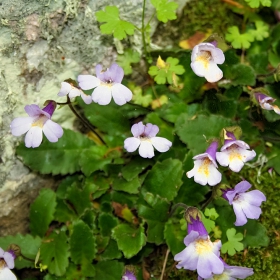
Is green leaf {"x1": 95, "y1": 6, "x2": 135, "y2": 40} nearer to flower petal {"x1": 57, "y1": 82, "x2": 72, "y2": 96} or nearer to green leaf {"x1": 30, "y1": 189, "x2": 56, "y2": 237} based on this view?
flower petal {"x1": 57, "y1": 82, "x2": 72, "y2": 96}

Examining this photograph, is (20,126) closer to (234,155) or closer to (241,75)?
(234,155)

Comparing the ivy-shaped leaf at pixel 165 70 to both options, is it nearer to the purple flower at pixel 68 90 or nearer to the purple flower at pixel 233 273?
the purple flower at pixel 68 90

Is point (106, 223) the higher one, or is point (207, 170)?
point (207, 170)

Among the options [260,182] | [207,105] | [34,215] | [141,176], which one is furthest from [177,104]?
[34,215]

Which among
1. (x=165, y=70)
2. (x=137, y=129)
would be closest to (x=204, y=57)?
(x=165, y=70)

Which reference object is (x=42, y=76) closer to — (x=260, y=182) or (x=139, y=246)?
(x=139, y=246)

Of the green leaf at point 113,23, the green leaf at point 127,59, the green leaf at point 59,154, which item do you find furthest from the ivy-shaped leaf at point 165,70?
the green leaf at point 59,154
